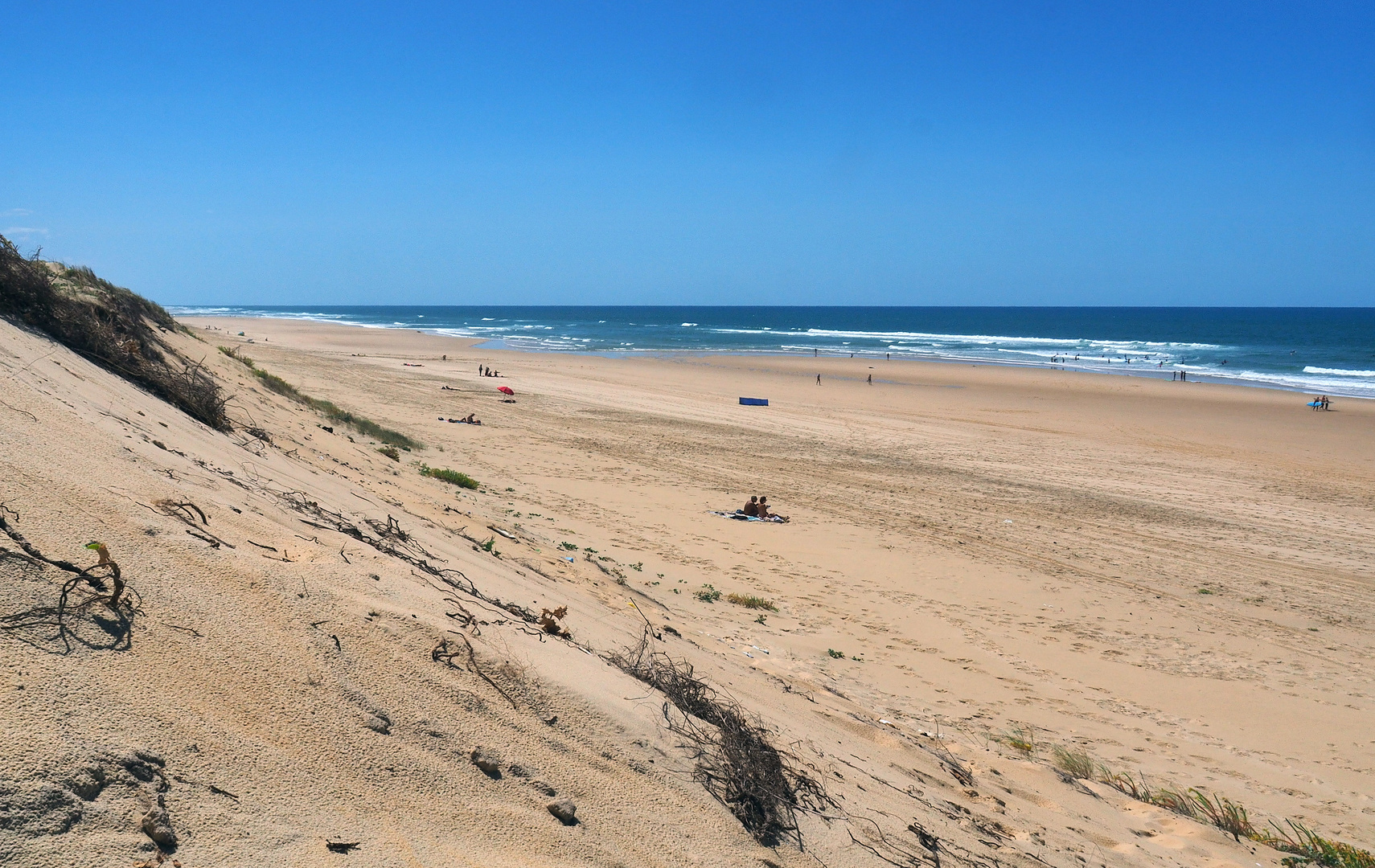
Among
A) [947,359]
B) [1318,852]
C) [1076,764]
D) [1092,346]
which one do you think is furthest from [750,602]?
[1092,346]

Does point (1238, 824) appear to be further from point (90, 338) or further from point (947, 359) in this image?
point (947, 359)

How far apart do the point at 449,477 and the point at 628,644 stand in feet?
22.3

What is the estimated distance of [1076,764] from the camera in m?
5.25

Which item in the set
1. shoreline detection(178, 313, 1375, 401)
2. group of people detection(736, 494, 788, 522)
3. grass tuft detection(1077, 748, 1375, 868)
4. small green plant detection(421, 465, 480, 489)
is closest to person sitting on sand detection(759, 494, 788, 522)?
group of people detection(736, 494, 788, 522)

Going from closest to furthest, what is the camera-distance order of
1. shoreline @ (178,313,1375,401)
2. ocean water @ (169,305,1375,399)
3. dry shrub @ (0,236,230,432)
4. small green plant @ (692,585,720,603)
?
dry shrub @ (0,236,230,432)
small green plant @ (692,585,720,603)
shoreline @ (178,313,1375,401)
ocean water @ (169,305,1375,399)

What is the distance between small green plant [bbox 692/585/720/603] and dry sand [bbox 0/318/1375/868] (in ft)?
0.33

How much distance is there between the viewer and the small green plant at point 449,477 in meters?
10.8

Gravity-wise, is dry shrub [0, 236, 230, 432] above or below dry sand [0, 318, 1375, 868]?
above

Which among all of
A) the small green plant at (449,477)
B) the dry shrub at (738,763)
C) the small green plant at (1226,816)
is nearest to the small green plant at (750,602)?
the small green plant at (1226,816)

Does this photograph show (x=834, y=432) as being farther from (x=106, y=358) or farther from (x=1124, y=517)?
(x=106, y=358)

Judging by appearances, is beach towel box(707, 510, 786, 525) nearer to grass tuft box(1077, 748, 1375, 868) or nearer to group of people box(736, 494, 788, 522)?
group of people box(736, 494, 788, 522)

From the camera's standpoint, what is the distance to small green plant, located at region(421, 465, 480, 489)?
10.8 m

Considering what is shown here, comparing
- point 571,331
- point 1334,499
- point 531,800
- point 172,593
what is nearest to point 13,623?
point 172,593

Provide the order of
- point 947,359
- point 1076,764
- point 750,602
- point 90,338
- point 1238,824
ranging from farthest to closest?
point 947,359 → point 750,602 → point 90,338 → point 1076,764 → point 1238,824
